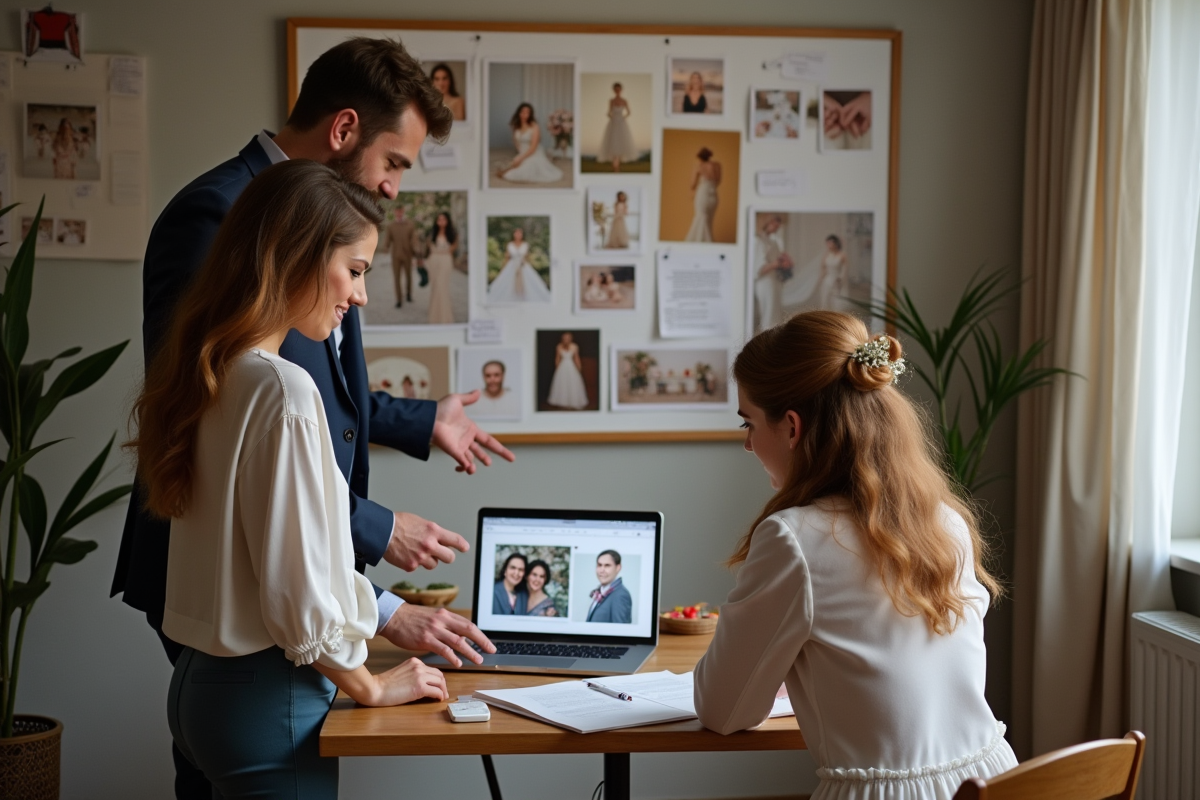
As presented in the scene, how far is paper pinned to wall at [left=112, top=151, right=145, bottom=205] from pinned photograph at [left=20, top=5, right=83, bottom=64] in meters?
0.29

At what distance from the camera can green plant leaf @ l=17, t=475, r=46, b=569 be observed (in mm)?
2896

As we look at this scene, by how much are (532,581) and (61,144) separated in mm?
1966

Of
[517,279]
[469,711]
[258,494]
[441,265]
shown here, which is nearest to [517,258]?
[517,279]

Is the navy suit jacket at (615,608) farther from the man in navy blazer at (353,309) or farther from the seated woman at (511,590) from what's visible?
the man in navy blazer at (353,309)

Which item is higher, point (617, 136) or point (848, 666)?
point (617, 136)

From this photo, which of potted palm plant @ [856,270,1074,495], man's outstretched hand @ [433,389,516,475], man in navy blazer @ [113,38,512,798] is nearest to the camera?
man in navy blazer @ [113,38,512,798]

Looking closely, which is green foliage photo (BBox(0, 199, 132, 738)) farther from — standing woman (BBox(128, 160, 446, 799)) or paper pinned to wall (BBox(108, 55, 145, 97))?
standing woman (BBox(128, 160, 446, 799))

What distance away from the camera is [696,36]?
10.7ft

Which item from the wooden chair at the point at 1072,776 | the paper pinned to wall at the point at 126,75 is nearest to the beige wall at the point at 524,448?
the paper pinned to wall at the point at 126,75

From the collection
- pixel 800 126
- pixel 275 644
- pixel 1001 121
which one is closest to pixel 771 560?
pixel 275 644

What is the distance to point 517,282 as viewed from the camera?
10.7 ft

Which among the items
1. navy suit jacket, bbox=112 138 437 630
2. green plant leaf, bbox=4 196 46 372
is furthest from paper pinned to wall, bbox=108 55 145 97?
navy suit jacket, bbox=112 138 437 630

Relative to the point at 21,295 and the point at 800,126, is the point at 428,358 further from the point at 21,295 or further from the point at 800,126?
the point at 800,126

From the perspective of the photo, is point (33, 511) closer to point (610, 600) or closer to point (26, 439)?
point (26, 439)
